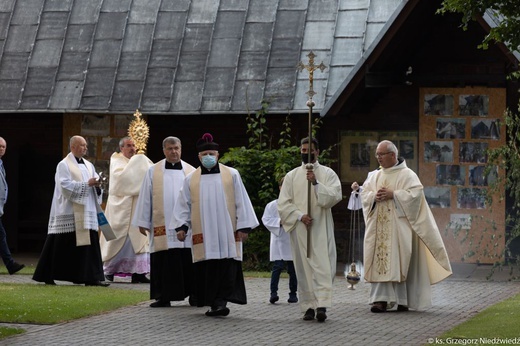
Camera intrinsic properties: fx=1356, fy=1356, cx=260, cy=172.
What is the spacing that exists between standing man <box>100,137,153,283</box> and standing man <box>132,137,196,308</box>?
2.70 meters

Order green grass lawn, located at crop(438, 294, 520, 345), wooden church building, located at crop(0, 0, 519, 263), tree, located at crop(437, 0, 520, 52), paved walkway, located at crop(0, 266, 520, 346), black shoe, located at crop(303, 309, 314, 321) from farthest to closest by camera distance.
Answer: wooden church building, located at crop(0, 0, 519, 263) < black shoe, located at crop(303, 309, 314, 321) < paved walkway, located at crop(0, 266, 520, 346) < green grass lawn, located at crop(438, 294, 520, 345) < tree, located at crop(437, 0, 520, 52)

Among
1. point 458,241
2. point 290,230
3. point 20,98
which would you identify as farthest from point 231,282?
point 20,98

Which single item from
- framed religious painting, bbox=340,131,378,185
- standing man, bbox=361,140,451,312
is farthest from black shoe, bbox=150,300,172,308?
framed religious painting, bbox=340,131,378,185

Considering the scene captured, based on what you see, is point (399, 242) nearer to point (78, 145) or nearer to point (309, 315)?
point (309, 315)

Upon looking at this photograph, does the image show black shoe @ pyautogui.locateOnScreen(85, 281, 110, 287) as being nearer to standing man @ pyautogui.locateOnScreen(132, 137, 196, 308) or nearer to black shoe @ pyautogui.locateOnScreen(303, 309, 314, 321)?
standing man @ pyautogui.locateOnScreen(132, 137, 196, 308)

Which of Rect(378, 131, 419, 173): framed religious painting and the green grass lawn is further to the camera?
Rect(378, 131, 419, 173): framed religious painting

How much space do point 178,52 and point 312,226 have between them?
9.39 metres

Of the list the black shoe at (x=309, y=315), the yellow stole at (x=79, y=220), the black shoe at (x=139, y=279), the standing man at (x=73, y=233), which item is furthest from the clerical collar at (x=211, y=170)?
the black shoe at (x=139, y=279)

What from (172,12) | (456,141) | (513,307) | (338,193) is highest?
(172,12)

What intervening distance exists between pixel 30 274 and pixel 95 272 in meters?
2.14

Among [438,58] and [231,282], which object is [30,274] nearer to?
[231,282]

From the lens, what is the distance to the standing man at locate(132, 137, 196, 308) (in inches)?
604

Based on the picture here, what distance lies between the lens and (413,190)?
15.2 metres

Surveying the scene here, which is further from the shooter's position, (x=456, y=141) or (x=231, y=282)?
(x=456, y=141)
